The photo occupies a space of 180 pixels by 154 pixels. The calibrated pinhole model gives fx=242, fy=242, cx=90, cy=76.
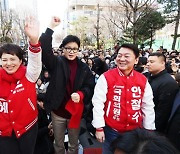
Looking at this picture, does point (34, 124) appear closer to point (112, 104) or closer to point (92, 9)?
point (112, 104)

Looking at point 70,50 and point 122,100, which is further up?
point 70,50

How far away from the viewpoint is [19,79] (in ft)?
7.79

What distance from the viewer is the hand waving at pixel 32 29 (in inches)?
88.2

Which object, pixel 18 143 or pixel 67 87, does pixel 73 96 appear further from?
pixel 18 143

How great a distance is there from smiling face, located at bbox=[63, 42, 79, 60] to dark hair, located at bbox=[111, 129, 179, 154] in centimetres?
188

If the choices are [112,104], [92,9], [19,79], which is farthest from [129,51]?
[92,9]

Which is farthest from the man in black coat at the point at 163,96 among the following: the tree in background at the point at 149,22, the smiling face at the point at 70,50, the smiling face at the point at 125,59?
the tree in background at the point at 149,22

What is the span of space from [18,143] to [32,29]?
114cm

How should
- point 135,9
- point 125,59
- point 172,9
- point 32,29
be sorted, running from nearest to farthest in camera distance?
point 32,29, point 125,59, point 135,9, point 172,9

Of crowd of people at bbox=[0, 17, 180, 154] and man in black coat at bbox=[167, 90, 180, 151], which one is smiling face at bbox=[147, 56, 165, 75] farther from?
man in black coat at bbox=[167, 90, 180, 151]

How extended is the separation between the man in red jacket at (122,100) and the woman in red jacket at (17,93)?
0.68 m

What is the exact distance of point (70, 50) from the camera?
288 cm

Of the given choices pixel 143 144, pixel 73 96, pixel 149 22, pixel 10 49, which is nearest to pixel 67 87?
pixel 73 96

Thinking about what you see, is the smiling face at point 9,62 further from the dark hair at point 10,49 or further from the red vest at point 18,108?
the red vest at point 18,108
